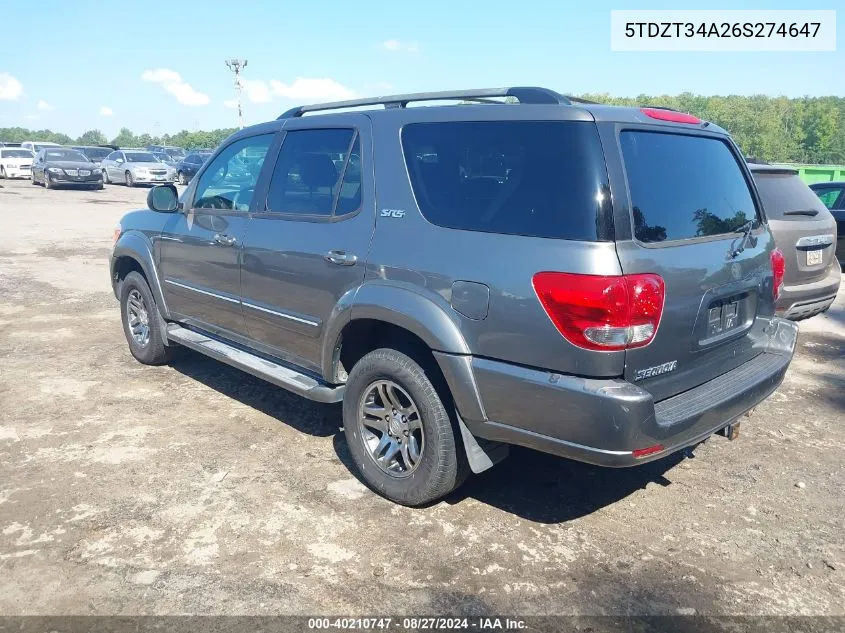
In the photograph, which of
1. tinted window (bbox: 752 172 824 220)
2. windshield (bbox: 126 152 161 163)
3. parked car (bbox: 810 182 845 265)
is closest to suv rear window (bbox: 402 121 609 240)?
tinted window (bbox: 752 172 824 220)

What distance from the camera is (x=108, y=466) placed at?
393 centimetres

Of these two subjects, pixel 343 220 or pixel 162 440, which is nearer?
pixel 343 220

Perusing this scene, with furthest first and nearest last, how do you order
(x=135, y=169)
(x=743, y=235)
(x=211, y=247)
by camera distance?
1. (x=135, y=169)
2. (x=211, y=247)
3. (x=743, y=235)

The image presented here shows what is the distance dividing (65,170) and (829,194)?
25216mm

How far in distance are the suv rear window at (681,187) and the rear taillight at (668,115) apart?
3.1 inches

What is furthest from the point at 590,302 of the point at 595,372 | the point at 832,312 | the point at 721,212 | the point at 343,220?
the point at 832,312

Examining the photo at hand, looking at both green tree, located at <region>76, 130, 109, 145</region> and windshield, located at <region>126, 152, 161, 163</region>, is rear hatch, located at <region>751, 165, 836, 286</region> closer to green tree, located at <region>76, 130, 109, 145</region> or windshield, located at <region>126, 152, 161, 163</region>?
windshield, located at <region>126, 152, 161, 163</region>

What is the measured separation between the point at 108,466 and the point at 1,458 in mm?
667

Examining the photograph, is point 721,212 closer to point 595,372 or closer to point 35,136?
point 595,372

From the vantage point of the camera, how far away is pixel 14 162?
30688mm

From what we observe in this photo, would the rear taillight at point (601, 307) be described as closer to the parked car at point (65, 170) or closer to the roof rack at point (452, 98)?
the roof rack at point (452, 98)

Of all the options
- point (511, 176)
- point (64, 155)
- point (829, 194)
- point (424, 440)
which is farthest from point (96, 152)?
point (511, 176)

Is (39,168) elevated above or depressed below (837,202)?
above

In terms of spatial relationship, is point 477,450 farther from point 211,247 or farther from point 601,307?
point 211,247
